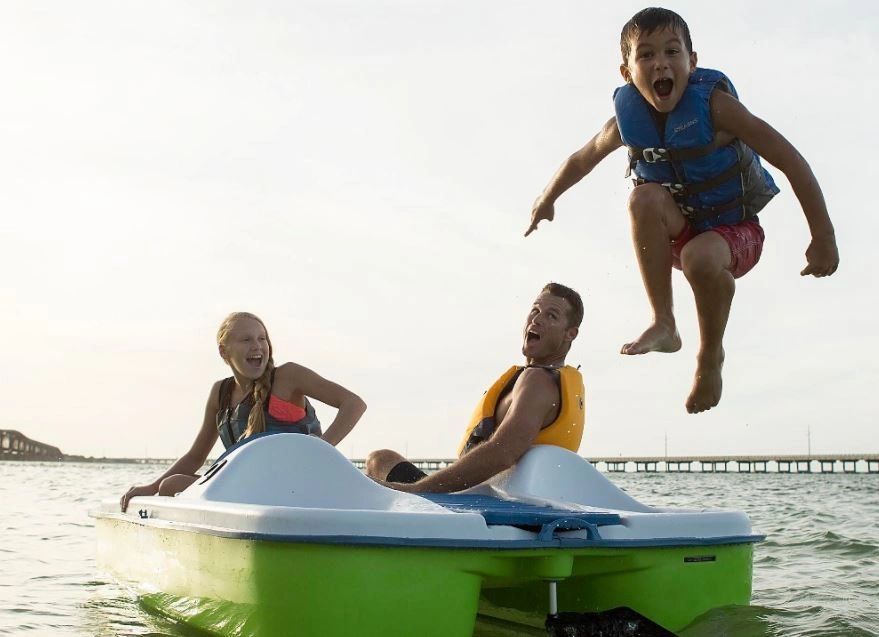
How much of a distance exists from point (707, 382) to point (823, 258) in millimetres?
766

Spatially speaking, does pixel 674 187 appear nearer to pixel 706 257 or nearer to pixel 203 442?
pixel 706 257

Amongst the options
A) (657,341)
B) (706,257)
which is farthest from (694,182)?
(657,341)

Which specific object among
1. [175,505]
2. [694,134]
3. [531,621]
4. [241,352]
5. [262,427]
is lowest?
[531,621]

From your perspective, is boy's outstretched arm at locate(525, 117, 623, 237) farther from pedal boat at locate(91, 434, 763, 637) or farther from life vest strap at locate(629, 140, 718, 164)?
pedal boat at locate(91, 434, 763, 637)

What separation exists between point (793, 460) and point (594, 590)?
82988 mm

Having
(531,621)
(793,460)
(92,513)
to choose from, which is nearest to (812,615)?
(531,621)

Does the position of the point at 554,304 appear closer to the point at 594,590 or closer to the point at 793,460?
the point at 594,590

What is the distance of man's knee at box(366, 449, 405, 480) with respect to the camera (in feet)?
19.3

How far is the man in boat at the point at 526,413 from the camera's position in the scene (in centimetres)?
538

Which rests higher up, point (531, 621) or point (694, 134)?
point (694, 134)

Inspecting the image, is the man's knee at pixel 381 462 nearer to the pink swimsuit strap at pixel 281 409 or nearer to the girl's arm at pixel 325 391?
the girl's arm at pixel 325 391

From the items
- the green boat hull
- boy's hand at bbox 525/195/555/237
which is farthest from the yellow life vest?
boy's hand at bbox 525/195/555/237

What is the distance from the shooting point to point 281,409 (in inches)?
242

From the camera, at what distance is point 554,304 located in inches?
228
